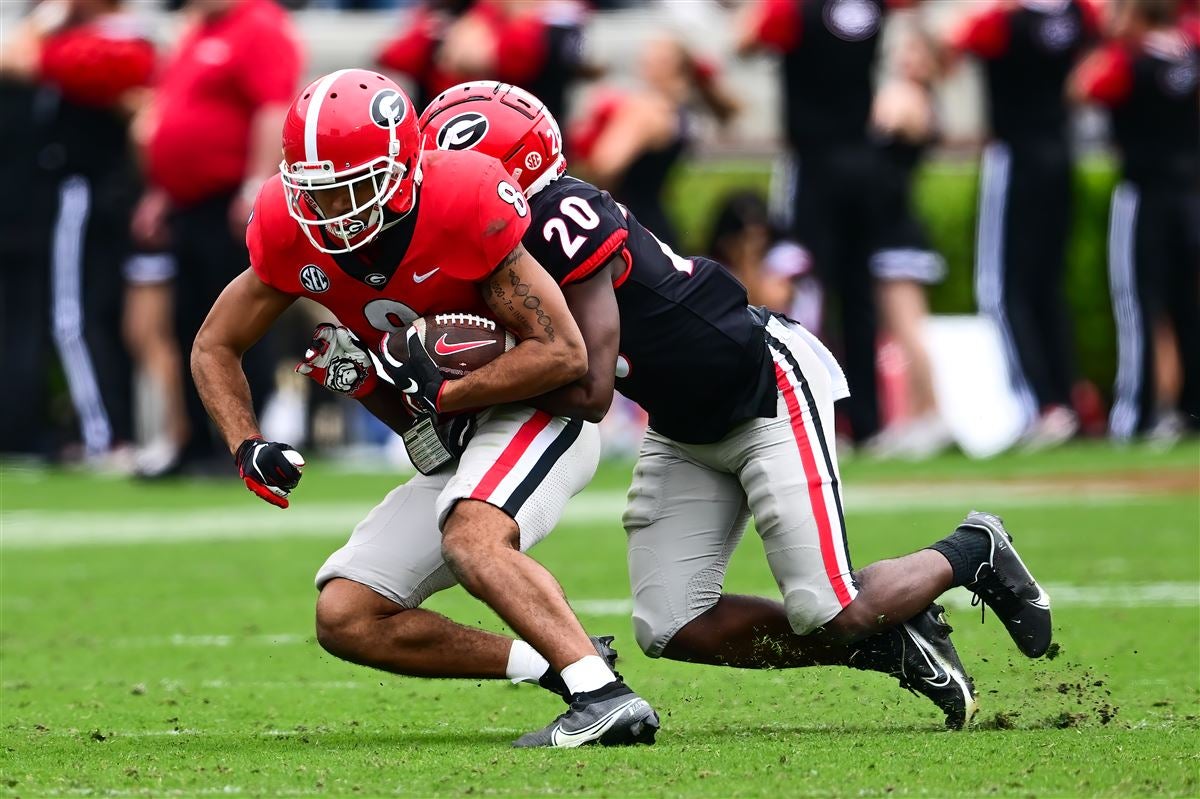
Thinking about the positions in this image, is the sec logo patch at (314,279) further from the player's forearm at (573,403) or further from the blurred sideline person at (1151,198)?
the blurred sideline person at (1151,198)

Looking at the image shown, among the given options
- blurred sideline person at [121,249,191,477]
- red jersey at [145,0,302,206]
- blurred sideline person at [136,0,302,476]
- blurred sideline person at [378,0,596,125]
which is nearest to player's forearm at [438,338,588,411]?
blurred sideline person at [136,0,302,476]

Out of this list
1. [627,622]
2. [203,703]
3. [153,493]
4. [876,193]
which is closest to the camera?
[203,703]

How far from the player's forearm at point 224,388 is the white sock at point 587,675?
37.6 inches

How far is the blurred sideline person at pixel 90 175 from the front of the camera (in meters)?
12.1

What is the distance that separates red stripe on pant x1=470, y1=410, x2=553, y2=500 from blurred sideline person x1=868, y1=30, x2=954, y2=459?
284 inches

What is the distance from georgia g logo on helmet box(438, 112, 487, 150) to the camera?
197 inches

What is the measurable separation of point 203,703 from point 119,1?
7702 mm

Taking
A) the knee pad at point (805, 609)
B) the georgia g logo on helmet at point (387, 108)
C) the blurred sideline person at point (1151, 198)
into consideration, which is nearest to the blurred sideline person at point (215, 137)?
the blurred sideline person at point (1151, 198)

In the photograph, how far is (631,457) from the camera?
43.5 feet

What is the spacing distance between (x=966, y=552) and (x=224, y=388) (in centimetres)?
178

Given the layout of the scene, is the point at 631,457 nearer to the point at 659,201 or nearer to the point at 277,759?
the point at 659,201

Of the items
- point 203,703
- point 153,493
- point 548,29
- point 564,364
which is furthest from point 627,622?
point 548,29

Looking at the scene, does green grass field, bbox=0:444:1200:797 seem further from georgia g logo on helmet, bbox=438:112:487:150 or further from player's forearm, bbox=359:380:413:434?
georgia g logo on helmet, bbox=438:112:487:150

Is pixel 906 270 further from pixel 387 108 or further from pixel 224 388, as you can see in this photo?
pixel 387 108
